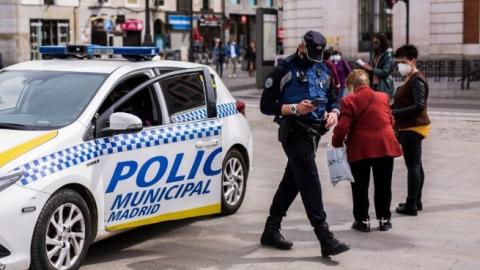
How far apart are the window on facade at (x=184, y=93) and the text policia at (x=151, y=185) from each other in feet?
1.47

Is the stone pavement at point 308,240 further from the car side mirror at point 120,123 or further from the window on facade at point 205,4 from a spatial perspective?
the window on facade at point 205,4

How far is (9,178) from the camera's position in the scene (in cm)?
523

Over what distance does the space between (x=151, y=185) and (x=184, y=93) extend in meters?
1.12

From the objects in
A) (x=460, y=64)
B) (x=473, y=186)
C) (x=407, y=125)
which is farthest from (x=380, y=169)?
(x=460, y=64)

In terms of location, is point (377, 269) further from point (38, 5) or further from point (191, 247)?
point (38, 5)

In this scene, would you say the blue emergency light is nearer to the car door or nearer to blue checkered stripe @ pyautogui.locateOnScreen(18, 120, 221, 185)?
the car door

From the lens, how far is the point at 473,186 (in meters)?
9.76

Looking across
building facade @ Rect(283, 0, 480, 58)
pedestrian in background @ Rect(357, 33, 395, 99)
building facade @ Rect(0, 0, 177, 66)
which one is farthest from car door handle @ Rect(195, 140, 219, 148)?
building facade @ Rect(0, 0, 177, 66)

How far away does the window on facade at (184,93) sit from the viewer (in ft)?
22.9

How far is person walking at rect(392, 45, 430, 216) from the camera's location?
7.82 metres

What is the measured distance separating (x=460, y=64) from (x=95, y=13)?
89.5 feet

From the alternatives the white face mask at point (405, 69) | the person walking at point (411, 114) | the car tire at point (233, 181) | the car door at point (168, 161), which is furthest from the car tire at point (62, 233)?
the white face mask at point (405, 69)

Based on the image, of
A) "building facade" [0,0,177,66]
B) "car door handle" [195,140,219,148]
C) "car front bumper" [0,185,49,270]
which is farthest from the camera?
"building facade" [0,0,177,66]

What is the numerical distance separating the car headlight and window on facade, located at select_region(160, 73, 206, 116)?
1.93m
